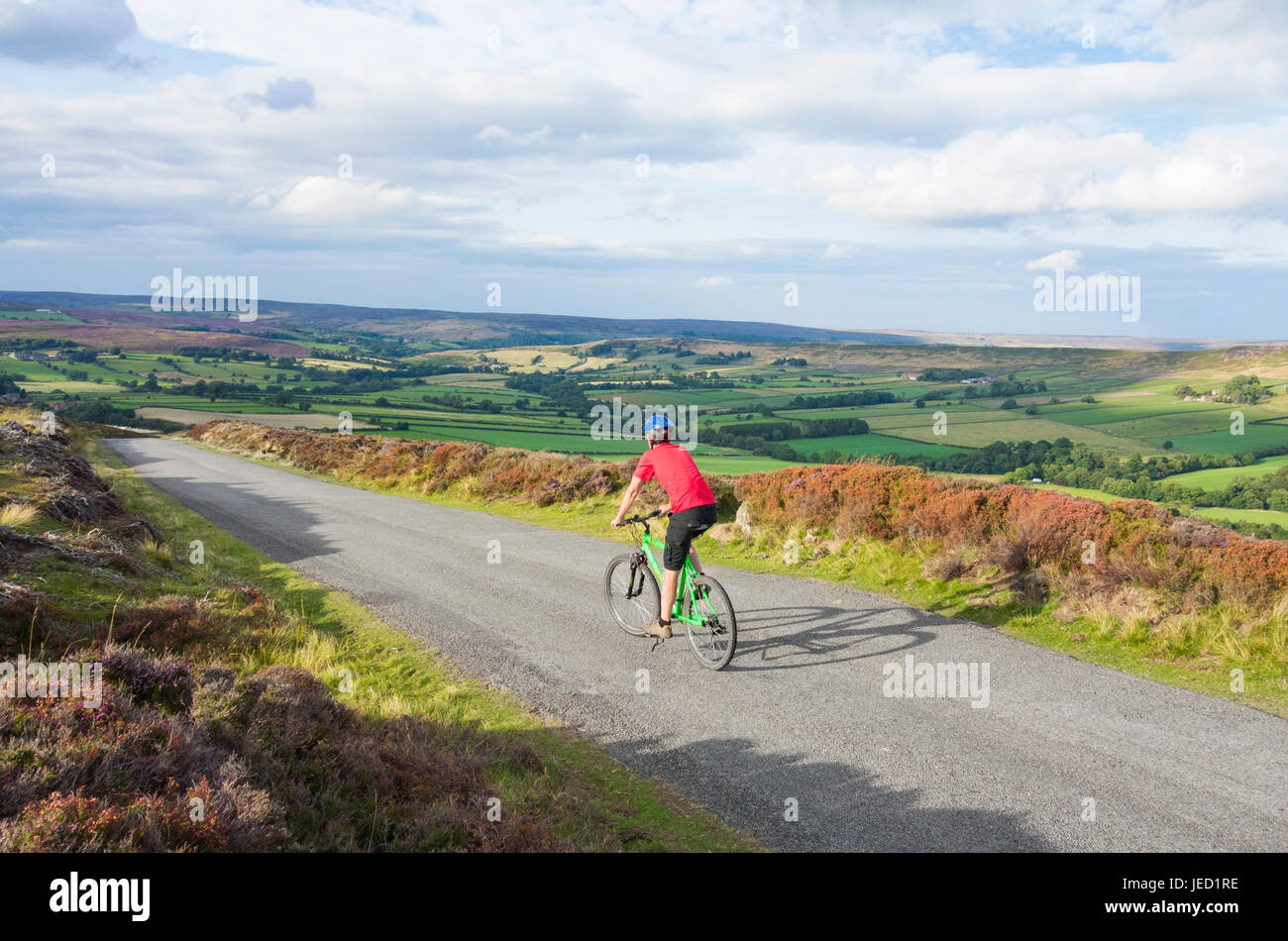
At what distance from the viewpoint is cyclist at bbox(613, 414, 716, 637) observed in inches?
318

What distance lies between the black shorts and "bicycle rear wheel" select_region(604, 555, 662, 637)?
84 centimetres

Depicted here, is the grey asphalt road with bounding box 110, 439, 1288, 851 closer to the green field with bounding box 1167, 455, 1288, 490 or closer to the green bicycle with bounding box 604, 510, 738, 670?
the green bicycle with bounding box 604, 510, 738, 670

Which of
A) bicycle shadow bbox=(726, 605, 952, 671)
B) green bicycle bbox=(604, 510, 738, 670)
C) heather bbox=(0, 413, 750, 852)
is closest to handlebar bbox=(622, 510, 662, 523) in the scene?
green bicycle bbox=(604, 510, 738, 670)

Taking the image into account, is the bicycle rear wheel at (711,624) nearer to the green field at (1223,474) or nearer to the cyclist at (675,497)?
the cyclist at (675,497)

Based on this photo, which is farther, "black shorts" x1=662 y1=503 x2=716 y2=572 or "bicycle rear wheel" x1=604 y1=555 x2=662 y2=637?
"bicycle rear wheel" x1=604 y1=555 x2=662 y2=637

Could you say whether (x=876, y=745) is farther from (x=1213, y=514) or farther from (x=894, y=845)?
(x=1213, y=514)

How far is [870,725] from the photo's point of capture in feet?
21.9

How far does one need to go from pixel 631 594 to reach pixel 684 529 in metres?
1.69

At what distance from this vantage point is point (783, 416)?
2304 inches

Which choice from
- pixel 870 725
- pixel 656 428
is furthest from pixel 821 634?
pixel 656 428

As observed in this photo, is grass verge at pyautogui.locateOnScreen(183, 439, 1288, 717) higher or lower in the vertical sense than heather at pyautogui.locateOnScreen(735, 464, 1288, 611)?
lower

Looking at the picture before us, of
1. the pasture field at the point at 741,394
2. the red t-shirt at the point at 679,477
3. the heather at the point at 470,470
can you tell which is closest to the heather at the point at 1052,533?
the heather at the point at 470,470
